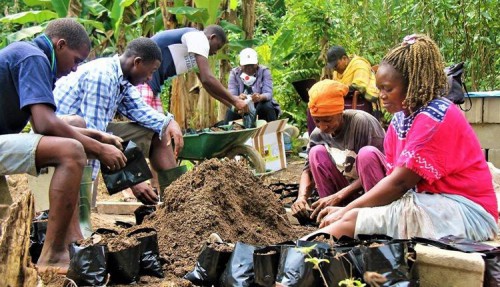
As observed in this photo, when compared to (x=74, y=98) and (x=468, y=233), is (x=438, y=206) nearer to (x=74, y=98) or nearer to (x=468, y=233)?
(x=468, y=233)

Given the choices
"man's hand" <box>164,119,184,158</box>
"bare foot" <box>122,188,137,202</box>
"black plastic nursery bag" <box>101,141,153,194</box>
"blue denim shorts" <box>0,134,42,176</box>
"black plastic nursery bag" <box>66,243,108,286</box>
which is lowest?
"bare foot" <box>122,188,137,202</box>

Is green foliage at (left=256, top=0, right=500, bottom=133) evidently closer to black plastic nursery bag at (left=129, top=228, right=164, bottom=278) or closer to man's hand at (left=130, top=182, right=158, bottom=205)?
man's hand at (left=130, top=182, right=158, bottom=205)

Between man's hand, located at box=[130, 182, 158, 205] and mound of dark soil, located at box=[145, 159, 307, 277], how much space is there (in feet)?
2.78

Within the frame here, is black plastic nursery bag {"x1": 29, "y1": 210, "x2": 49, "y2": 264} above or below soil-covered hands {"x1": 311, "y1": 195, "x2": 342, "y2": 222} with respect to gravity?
below

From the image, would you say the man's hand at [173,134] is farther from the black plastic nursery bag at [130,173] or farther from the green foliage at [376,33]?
the green foliage at [376,33]

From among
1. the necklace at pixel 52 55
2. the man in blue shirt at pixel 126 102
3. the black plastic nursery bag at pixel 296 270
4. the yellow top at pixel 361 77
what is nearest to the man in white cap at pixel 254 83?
the yellow top at pixel 361 77

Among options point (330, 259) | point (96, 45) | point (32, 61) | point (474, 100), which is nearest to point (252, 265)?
point (330, 259)

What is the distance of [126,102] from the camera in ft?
20.3

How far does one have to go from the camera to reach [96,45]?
1155 centimetres

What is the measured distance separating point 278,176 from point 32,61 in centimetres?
582

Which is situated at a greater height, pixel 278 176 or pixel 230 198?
pixel 230 198

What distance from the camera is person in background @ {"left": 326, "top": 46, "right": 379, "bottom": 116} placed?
946 cm

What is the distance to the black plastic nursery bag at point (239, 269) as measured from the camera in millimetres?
3660

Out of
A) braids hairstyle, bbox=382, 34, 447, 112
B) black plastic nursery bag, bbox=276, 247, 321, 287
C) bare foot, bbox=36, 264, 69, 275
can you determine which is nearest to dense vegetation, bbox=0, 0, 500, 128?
bare foot, bbox=36, 264, 69, 275
